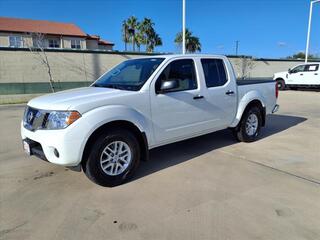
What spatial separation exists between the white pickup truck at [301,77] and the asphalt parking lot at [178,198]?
15565mm

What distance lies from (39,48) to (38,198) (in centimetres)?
1550

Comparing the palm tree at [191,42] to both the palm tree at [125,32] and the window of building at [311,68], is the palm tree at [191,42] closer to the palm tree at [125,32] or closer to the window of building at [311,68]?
the palm tree at [125,32]

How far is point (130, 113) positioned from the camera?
3.84 m

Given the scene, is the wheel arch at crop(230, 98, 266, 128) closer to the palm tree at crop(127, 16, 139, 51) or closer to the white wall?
the white wall

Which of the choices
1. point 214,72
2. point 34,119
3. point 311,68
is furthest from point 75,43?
point 34,119

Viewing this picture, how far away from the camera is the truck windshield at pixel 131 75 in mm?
4242

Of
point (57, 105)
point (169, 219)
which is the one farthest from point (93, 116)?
point (169, 219)

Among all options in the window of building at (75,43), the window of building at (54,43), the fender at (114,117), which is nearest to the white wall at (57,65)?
the fender at (114,117)

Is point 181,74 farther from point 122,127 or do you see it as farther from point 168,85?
point 122,127

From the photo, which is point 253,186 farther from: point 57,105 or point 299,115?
point 299,115

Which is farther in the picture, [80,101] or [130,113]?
[130,113]

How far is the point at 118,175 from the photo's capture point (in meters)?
3.89

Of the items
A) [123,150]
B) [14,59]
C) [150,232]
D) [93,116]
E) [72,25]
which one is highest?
[72,25]

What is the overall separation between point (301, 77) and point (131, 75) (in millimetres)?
18248
